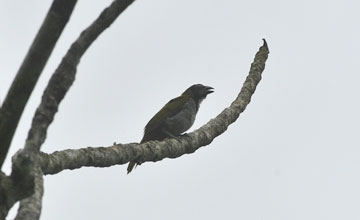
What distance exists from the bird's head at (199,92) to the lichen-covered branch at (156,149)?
95.2 inches

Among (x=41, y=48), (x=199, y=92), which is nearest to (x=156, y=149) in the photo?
(x=41, y=48)

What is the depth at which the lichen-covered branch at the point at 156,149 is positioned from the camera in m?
4.25

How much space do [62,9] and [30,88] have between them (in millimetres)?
373

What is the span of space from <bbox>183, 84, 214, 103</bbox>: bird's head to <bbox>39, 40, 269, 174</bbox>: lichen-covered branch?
2418 millimetres

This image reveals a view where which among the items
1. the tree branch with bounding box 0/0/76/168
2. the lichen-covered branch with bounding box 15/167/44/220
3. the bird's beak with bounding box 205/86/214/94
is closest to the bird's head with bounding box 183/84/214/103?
the bird's beak with bounding box 205/86/214/94

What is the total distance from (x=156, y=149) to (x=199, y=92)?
186 inches

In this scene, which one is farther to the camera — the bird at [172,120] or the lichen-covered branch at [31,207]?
the bird at [172,120]

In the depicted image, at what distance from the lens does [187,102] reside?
9.62 meters

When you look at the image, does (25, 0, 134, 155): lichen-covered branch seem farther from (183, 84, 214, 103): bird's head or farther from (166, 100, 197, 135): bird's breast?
(183, 84, 214, 103): bird's head

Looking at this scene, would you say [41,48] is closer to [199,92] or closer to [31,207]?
[31,207]

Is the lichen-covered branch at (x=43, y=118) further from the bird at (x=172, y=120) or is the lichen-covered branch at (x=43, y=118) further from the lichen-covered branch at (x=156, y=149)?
the bird at (x=172, y=120)

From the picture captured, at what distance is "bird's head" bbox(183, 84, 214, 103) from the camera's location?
1011 cm

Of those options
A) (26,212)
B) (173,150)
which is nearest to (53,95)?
(26,212)

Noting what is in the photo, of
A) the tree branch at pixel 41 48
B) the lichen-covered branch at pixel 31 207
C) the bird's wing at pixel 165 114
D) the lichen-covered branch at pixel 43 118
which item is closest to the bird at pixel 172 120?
the bird's wing at pixel 165 114
